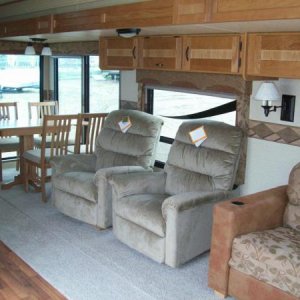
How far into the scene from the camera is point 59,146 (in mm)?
4930

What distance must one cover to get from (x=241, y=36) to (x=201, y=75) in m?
0.90

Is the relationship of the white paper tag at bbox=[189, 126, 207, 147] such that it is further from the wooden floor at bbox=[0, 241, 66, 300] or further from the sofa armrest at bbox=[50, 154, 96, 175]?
the wooden floor at bbox=[0, 241, 66, 300]

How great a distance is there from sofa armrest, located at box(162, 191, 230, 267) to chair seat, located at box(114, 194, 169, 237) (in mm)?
81

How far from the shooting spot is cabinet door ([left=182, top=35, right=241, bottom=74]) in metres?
3.37

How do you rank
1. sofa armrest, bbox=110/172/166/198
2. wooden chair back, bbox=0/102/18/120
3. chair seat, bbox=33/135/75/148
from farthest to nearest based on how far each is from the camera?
wooden chair back, bbox=0/102/18/120
chair seat, bbox=33/135/75/148
sofa armrest, bbox=110/172/166/198

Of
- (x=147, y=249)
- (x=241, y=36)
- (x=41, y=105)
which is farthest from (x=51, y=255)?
(x=41, y=105)

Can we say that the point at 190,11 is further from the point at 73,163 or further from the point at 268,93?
the point at 73,163

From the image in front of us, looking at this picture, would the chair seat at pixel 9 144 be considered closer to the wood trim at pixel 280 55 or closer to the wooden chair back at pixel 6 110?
the wooden chair back at pixel 6 110

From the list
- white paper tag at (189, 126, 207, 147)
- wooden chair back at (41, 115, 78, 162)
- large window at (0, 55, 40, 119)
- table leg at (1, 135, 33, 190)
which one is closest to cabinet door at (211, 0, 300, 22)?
white paper tag at (189, 126, 207, 147)

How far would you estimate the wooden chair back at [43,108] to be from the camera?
6.12 m

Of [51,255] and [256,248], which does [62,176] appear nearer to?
[51,255]

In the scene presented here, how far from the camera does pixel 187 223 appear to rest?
3301mm

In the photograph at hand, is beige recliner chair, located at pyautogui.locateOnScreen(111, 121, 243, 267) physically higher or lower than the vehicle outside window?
lower

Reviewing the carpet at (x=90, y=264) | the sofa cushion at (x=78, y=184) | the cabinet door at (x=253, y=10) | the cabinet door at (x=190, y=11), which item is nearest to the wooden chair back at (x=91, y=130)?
the sofa cushion at (x=78, y=184)
